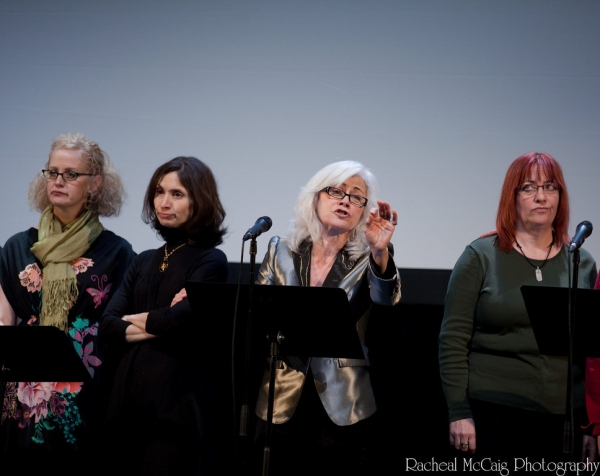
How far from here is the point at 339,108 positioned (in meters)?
4.01

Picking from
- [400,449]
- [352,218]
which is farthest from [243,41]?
[400,449]

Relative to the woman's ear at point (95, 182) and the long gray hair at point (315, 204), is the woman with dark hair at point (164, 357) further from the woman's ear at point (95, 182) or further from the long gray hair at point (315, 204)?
the woman's ear at point (95, 182)

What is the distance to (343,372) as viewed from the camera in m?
2.92

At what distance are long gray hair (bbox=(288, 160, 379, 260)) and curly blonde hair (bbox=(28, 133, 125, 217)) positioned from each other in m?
0.96

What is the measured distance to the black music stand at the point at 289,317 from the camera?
2.50 meters

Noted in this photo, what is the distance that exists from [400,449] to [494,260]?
49.7 inches

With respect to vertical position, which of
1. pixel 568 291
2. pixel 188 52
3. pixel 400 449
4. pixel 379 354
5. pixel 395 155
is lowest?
pixel 400 449

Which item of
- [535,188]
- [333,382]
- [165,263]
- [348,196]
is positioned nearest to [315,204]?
[348,196]

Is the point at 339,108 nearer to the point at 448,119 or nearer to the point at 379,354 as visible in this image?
the point at 448,119

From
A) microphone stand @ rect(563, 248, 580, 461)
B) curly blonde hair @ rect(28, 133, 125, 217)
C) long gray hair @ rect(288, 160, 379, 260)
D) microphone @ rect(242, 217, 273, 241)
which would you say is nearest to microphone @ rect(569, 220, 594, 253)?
microphone stand @ rect(563, 248, 580, 461)

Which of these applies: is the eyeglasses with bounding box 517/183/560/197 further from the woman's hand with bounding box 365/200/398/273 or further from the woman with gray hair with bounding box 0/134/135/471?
the woman with gray hair with bounding box 0/134/135/471

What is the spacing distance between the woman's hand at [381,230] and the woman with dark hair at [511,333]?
1.41 feet

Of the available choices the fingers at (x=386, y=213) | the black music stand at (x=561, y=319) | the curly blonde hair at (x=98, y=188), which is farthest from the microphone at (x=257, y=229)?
the curly blonde hair at (x=98, y=188)

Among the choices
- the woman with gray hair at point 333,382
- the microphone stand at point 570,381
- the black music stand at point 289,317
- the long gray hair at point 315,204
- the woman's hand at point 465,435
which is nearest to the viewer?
the microphone stand at point 570,381
